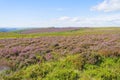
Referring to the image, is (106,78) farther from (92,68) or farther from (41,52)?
(41,52)

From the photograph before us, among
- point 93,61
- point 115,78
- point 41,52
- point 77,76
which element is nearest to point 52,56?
point 41,52

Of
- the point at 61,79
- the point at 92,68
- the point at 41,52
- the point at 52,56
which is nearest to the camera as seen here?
the point at 61,79

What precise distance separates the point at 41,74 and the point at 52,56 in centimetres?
408

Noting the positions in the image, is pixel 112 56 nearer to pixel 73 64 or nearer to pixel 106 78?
pixel 73 64

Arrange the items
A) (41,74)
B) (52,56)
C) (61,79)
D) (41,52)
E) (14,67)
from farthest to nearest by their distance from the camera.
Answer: (41,52), (52,56), (14,67), (41,74), (61,79)

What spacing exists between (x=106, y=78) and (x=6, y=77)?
5099mm

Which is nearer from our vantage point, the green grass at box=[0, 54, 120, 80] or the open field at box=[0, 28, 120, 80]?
the green grass at box=[0, 54, 120, 80]

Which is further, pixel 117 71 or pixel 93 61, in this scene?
pixel 93 61

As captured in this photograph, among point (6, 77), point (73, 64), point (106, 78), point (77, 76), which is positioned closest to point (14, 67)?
point (6, 77)

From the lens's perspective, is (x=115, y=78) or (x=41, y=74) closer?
(x=115, y=78)

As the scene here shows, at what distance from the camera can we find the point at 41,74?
40.6ft

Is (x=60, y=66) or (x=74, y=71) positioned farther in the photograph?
(x=60, y=66)

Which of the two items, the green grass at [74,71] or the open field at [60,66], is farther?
the open field at [60,66]

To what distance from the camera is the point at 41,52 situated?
18078mm
